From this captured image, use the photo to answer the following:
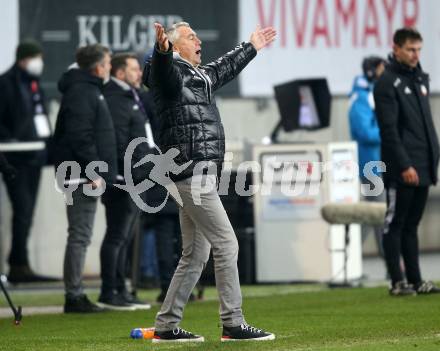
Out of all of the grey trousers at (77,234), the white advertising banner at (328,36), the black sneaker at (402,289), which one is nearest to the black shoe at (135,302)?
the grey trousers at (77,234)

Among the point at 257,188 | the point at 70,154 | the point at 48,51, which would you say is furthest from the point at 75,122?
the point at 48,51

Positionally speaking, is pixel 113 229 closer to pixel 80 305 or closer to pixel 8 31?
pixel 80 305

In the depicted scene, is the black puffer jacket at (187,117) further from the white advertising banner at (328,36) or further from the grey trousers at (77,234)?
the white advertising banner at (328,36)

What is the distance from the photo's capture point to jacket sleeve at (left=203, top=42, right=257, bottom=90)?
9.59 metres

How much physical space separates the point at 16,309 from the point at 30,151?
183 inches

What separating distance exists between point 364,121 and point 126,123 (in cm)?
391

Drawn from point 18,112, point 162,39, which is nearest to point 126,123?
point 18,112

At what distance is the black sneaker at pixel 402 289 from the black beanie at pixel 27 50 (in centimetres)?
485

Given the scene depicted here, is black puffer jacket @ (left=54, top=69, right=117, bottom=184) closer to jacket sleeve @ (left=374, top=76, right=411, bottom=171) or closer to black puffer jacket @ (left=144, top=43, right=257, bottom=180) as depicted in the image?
jacket sleeve @ (left=374, top=76, right=411, bottom=171)

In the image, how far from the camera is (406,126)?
12883 millimetres

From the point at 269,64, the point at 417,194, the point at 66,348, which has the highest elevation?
the point at 269,64

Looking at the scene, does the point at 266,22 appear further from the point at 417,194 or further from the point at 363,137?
the point at 417,194

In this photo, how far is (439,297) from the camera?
41.2 ft

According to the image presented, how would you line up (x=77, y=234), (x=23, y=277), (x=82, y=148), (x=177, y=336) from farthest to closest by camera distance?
(x=23, y=277), (x=77, y=234), (x=82, y=148), (x=177, y=336)
